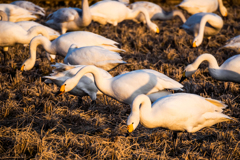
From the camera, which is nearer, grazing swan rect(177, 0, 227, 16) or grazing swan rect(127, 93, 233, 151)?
grazing swan rect(127, 93, 233, 151)

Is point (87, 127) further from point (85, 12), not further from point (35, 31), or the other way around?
point (85, 12)

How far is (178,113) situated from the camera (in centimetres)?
324

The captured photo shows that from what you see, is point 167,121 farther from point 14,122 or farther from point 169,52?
point 169,52

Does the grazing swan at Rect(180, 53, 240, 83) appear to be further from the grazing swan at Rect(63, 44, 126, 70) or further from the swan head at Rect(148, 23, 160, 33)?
the swan head at Rect(148, 23, 160, 33)

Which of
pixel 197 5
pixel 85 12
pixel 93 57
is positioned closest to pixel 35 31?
pixel 85 12

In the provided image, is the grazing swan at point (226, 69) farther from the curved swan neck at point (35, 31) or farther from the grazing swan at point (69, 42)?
the curved swan neck at point (35, 31)

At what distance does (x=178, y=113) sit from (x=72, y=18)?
5.06 metres

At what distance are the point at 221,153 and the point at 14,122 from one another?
259 centimetres

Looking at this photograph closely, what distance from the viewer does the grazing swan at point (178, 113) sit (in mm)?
3189

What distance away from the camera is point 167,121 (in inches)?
127

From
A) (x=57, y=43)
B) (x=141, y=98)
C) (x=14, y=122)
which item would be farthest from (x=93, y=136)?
(x=57, y=43)

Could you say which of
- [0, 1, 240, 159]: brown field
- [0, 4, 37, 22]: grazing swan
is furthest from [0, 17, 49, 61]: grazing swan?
[0, 4, 37, 22]: grazing swan

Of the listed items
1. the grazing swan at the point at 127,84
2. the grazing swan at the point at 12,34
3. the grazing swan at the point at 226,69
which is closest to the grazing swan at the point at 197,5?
the grazing swan at the point at 226,69

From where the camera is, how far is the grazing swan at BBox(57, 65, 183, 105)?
3.78 meters
